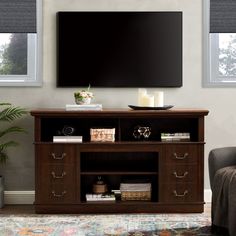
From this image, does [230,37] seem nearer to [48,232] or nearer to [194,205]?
[194,205]

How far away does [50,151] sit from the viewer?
16.2 ft

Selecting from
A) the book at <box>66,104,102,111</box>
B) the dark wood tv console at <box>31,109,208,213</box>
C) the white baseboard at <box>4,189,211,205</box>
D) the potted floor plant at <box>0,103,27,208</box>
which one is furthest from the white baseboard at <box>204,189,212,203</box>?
the potted floor plant at <box>0,103,27,208</box>

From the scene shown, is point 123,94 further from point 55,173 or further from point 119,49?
point 55,173

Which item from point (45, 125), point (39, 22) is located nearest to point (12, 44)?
point (39, 22)

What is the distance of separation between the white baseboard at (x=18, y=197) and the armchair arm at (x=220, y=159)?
179cm

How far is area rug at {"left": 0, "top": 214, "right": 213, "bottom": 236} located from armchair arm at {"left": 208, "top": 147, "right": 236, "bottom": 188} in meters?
0.46

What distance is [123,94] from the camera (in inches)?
211

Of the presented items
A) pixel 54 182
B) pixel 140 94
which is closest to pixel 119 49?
pixel 140 94

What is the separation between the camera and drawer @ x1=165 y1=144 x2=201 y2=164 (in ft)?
16.2

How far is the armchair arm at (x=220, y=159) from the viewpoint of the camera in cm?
429

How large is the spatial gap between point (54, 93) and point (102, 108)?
1.43 feet

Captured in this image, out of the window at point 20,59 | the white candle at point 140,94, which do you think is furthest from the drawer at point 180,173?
the window at point 20,59

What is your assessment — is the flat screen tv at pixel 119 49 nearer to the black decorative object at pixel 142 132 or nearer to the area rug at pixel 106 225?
the black decorative object at pixel 142 132

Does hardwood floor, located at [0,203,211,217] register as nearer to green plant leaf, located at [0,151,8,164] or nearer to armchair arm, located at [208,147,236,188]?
green plant leaf, located at [0,151,8,164]
